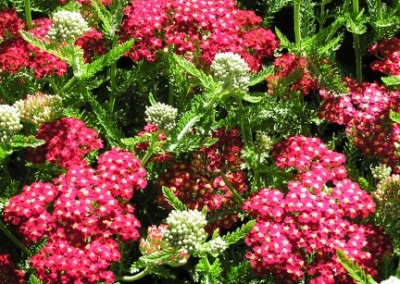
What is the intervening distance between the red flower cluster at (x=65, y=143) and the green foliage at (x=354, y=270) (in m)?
1.43

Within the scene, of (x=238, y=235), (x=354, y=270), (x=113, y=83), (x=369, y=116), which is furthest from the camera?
(x=113, y=83)

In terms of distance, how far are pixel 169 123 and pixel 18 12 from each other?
5.67ft

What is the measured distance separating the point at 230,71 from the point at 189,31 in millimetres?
643

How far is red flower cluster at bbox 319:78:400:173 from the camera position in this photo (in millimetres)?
3902

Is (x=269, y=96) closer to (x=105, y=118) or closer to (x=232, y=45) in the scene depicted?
(x=232, y=45)

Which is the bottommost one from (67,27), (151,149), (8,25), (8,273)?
(8,273)

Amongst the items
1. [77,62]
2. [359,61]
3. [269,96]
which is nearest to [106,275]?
[77,62]

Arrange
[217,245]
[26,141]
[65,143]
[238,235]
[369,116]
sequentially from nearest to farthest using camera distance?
[217,245] → [238,235] → [26,141] → [65,143] → [369,116]

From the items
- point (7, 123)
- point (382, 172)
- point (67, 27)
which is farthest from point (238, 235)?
point (67, 27)

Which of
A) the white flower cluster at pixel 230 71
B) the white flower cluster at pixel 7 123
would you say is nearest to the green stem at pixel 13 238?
the white flower cluster at pixel 7 123

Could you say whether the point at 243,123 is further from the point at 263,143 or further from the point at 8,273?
the point at 8,273

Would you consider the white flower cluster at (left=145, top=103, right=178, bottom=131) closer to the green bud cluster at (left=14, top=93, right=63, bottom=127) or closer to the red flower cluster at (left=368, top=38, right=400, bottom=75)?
the green bud cluster at (left=14, top=93, right=63, bottom=127)

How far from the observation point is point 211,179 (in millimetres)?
4070

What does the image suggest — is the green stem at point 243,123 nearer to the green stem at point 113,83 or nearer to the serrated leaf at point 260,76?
the serrated leaf at point 260,76
